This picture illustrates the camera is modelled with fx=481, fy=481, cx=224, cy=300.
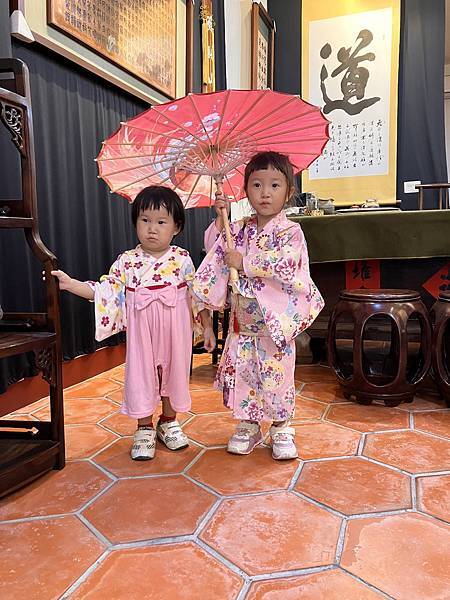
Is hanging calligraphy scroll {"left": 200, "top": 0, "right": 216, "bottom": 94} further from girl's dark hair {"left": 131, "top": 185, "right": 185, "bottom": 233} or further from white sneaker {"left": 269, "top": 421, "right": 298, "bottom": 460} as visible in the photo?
white sneaker {"left": 269, "top": 421, "right": 298, "bottom": 460}

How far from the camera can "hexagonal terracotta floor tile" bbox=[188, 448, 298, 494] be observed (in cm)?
166

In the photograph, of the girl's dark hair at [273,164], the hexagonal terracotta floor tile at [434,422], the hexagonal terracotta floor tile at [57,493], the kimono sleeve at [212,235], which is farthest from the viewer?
the hexagonal terracotta floor tile at [434,422]

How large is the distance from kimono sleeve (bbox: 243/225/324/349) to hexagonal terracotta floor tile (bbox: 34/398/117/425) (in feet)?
3.62

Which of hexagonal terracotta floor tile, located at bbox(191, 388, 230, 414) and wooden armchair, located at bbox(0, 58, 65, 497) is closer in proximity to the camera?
wooden armchair, located at bbox(0, 58, 65, 497)

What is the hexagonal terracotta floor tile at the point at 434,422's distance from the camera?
7.09 feet

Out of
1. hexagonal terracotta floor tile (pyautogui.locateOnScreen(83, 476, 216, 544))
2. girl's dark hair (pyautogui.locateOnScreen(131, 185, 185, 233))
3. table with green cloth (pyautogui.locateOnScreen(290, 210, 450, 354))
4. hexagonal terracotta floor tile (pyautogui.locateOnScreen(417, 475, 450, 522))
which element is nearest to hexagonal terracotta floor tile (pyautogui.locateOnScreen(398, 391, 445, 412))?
table with green cloth (pyautogui.locateOnScreen(290, 210, 450, 354))

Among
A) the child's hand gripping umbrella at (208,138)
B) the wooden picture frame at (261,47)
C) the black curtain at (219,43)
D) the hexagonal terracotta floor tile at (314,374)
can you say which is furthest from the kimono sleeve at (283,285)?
the wooden picture frame at (261,47)

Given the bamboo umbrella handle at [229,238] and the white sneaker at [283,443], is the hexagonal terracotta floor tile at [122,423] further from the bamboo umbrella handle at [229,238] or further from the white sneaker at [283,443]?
the bamboo umbrella handle at [229,238]

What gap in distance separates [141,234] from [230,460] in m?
0.94

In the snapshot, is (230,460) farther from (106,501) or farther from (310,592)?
(310,592)

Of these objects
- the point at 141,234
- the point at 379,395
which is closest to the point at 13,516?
the point at 141,234

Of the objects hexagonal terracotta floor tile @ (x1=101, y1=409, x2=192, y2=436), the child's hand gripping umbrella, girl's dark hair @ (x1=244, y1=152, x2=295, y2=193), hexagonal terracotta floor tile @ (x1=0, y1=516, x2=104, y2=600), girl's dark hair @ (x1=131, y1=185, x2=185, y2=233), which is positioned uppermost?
the child's hand gripping umbrella

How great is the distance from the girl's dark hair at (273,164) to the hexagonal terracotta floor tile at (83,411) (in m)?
1.40

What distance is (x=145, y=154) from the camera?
1.78 m
